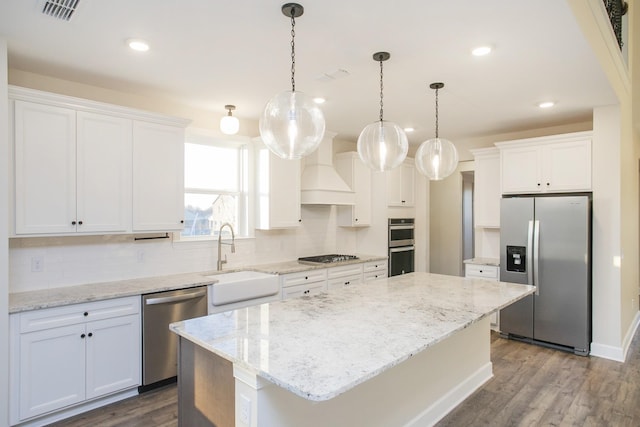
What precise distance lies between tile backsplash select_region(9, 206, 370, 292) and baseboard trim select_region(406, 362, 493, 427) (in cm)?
250

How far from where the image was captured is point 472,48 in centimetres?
256

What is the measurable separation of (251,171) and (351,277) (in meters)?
1.80

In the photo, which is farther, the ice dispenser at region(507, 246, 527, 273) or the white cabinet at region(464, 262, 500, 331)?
the white cabinet at region(464, 262, 500, 331)

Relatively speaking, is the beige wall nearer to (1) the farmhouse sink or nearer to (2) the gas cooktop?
(2) the gas cooktop

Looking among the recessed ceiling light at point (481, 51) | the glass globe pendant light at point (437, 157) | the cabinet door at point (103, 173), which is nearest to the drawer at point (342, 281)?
the glass globe pendant light at point (437, 157)

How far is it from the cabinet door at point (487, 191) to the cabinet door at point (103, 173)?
430 centimetres

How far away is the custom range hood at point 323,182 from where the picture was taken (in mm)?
4789

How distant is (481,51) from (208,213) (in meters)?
3.04

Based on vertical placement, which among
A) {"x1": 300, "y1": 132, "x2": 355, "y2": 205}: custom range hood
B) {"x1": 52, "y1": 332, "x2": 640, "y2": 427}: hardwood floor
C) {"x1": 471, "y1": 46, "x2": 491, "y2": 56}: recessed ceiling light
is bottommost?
{"x1": 52, "y1": 332, "x2": 640, "y2": 427}: hardwood floor

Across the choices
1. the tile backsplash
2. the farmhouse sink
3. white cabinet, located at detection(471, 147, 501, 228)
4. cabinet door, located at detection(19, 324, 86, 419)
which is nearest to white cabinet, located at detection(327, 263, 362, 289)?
the tile backsplash

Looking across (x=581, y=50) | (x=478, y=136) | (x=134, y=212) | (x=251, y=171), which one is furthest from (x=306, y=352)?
(x=478, y=136)

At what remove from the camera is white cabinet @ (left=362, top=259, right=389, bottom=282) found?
199 inches

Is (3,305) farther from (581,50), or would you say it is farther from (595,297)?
(595,297)

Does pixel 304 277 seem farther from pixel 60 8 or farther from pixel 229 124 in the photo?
pixel 60 8
